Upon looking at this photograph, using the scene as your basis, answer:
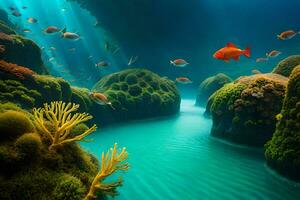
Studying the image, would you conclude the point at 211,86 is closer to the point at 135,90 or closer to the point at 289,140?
the point at 135,90

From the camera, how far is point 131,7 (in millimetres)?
26562

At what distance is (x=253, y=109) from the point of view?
9031 millimetres

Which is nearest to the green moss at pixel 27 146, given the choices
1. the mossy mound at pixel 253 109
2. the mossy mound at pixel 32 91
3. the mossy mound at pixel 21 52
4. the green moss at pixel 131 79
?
the mossy mound at pixel 32 91

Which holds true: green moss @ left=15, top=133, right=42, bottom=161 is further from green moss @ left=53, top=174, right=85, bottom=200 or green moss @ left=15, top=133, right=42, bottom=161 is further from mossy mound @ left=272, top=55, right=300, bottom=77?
mossy mound @ left=272, top=55, right=300, bottom=77

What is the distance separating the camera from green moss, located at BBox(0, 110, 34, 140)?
3.50m

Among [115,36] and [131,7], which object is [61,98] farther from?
[115,36]

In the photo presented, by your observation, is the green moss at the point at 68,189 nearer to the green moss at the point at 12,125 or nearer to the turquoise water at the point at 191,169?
the green moss at the point at 12,125

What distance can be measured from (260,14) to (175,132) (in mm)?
26165

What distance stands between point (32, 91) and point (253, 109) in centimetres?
750

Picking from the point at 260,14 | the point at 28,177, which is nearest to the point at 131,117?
the point at 28,177

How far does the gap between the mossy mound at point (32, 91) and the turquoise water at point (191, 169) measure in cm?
231

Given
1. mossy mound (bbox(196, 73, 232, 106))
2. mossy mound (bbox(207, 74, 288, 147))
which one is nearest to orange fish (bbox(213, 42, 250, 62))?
mossy mound (bbox(207, 74, 288, 147))

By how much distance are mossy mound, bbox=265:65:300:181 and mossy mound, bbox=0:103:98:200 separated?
15.8 ft

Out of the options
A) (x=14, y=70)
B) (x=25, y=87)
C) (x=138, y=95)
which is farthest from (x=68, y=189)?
(x=138, y=95)
